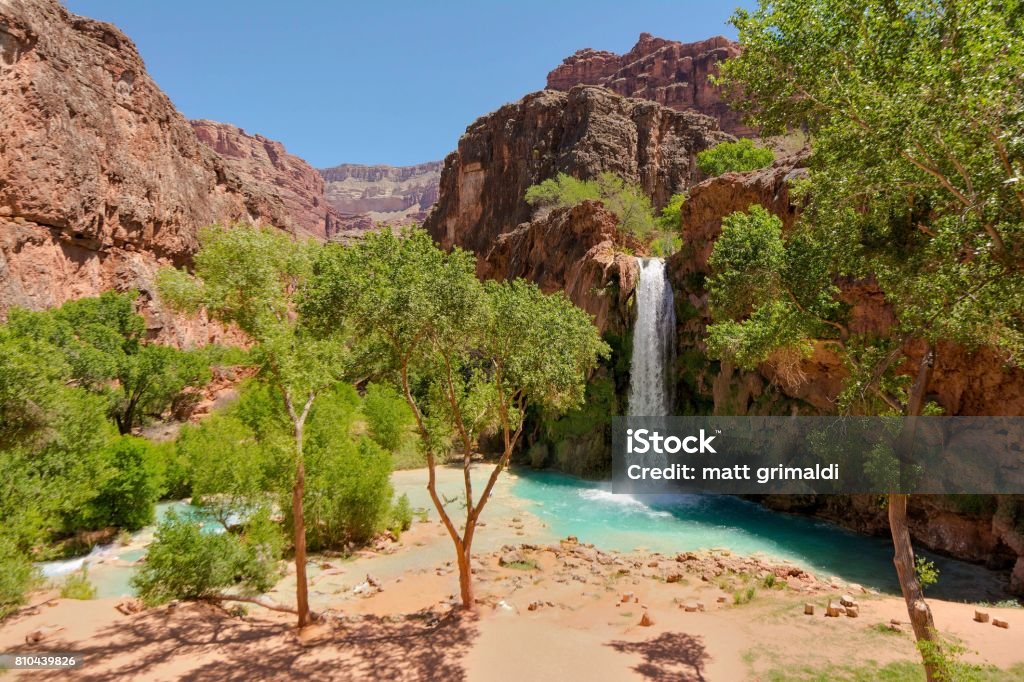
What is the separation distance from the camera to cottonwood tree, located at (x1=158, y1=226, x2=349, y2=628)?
31.7 feet

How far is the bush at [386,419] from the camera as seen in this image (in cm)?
3150

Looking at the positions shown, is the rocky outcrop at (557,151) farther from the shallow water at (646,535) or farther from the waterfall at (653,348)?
the shallow water at (646,535)

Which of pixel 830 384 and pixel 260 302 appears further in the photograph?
pixel 830 384

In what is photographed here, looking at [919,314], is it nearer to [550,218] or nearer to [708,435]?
[708,435]

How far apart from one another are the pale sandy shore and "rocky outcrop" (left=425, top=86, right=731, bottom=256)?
4952cm

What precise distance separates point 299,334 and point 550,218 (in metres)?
30.1

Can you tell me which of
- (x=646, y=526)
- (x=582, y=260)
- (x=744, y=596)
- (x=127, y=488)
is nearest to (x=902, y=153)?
(x=744, y=596)

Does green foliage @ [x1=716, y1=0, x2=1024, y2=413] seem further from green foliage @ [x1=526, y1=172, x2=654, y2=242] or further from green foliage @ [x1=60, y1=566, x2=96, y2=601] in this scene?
green foliage @ [x1=526, y1=172, x2=654, y2=242]

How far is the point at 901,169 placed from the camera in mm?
6035

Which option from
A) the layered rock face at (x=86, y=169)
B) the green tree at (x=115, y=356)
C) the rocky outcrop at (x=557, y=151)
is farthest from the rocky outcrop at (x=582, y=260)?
the layered rock face at (x=86, y=169)

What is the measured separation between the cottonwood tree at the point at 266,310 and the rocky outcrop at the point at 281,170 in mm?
103352

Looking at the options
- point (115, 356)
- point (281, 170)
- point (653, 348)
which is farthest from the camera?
point (281, 170)

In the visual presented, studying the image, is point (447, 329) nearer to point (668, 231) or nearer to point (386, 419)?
point (386, 419)

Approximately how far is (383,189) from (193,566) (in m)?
176
